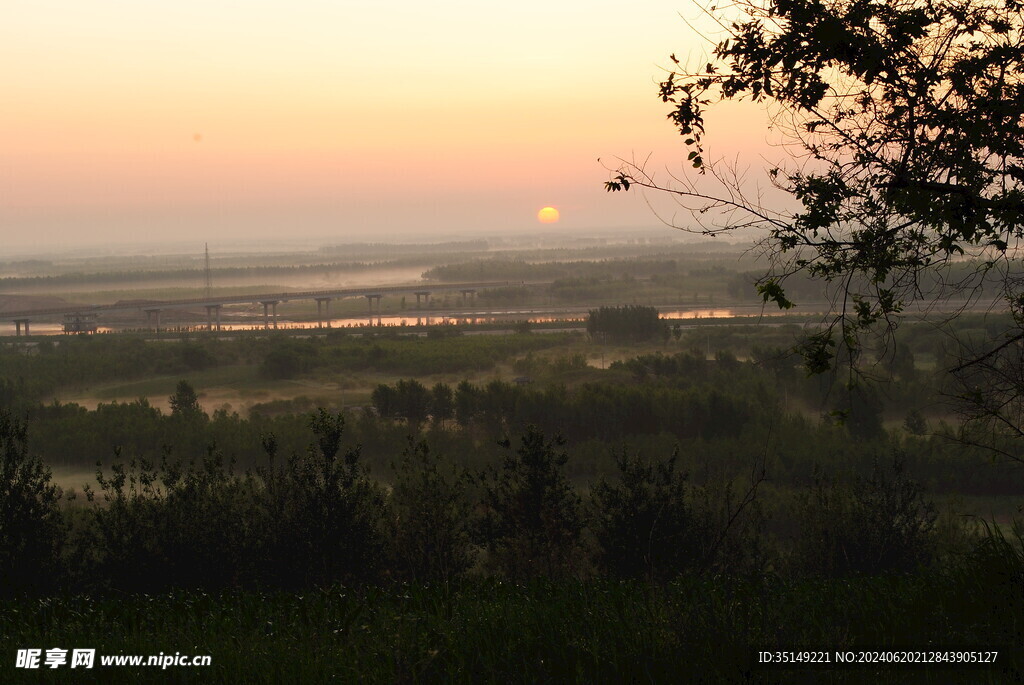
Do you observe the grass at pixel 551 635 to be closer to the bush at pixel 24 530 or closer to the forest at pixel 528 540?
the forest at pixel 528 540

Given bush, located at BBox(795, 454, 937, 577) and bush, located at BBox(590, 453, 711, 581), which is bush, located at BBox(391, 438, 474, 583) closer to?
bush, located at BBox(590, 453, 711, 581)

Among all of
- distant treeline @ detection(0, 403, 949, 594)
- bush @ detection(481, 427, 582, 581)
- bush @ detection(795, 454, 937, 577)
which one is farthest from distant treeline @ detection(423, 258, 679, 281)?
distant treeline @ detection(0, 403, 949, 594)

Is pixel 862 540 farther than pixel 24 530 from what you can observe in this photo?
Yes

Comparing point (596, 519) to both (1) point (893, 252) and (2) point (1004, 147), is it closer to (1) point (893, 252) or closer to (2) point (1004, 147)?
(1) point (893, 252)

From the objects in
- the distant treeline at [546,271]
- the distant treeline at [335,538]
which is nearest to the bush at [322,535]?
the distant treeline at [335,538]

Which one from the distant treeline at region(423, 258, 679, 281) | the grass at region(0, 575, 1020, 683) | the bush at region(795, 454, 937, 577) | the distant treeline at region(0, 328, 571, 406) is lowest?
the distant treeline at region(0, 328, 571, 406)

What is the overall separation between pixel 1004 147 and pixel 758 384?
114 ft

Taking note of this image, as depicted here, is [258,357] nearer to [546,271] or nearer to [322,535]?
[322,535]

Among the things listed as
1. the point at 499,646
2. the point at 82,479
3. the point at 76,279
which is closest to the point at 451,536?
the point at 499,646

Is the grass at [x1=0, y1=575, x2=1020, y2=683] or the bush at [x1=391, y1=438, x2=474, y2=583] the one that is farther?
the bush at [x1=391, y1=438, x2=474, y2=583]

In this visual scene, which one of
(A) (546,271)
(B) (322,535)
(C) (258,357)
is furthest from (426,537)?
(A) (546,271)

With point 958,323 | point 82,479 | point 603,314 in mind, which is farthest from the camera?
point 603,314

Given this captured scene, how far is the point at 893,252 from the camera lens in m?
8.41

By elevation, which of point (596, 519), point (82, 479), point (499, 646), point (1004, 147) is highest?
point (1004, 147)
